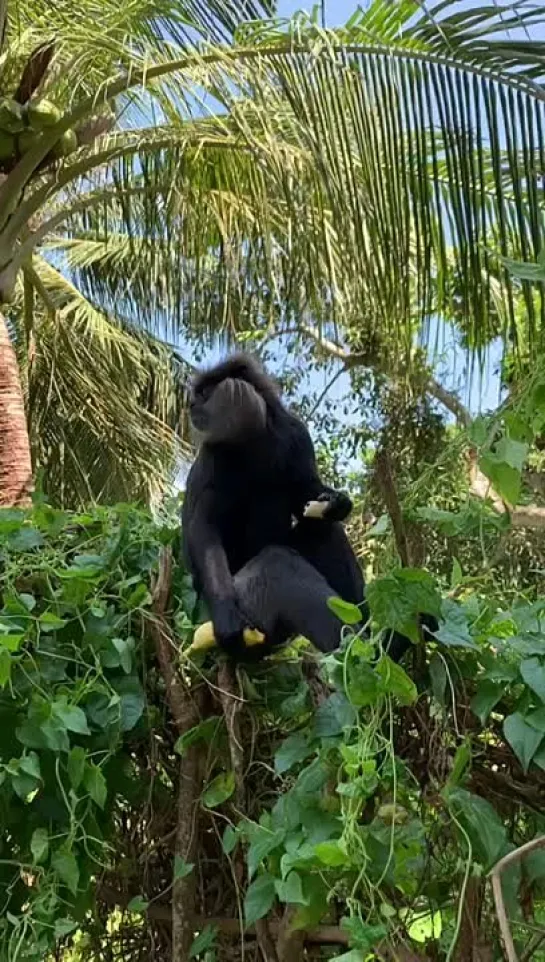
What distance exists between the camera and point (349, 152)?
400cm

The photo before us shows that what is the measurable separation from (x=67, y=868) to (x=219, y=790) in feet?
1.06

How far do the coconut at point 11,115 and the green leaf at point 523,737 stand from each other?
11.9 feet

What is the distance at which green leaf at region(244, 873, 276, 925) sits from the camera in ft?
5.61

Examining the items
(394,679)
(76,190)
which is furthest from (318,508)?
(76,190)

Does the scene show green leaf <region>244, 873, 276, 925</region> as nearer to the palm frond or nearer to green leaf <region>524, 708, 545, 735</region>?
green leaf <region>524, 708, 545, 735</region>

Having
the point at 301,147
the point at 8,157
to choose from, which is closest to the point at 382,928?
the point at 301,147

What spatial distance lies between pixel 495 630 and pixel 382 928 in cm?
56

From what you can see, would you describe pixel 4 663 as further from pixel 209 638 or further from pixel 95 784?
pixel 209 638

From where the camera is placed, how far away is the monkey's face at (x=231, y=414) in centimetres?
262

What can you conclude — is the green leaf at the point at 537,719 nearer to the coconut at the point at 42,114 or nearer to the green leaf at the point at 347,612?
the green leaf at the point at 347,612

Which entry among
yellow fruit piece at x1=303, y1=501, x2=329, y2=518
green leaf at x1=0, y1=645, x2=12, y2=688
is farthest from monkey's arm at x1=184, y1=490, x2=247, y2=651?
green leaf at x1=0, y1=645, x2=12, y2=688

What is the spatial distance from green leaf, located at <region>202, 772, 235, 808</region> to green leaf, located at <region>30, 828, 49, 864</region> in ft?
1.05

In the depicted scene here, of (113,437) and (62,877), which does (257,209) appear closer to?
(113,437)

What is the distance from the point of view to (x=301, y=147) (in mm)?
4301
